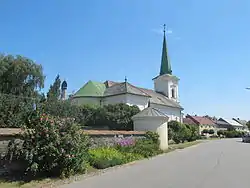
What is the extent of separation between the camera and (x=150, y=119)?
29156mm

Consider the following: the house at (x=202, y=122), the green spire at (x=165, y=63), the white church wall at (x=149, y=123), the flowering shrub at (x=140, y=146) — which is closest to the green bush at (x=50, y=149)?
the flowering shrub at (x=140, y=146)

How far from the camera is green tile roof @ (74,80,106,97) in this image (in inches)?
2470

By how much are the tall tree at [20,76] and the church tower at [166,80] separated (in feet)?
134

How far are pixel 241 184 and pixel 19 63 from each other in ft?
115

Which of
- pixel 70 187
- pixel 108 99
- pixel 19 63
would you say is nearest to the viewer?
pixel 70 187

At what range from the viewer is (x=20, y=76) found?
40562 mm

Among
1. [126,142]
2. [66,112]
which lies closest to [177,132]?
[66,112]

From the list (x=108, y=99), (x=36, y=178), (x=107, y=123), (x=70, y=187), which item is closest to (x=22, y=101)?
(x=36, y=178)

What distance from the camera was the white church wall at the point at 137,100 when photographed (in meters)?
→ 58.2

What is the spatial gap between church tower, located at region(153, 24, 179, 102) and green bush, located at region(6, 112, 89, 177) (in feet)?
216

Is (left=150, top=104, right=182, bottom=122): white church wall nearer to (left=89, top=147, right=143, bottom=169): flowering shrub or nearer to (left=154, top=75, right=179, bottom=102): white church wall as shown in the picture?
(left=154, top=75, right=179, bottom=102): white church wall

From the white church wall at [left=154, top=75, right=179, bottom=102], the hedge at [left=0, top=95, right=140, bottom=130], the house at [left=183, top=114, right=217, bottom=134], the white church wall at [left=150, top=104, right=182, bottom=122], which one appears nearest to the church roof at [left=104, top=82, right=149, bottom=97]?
the white church wall at [left=150, top=104, right=182, bottom=122]

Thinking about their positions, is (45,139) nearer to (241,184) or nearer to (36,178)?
(36,178)

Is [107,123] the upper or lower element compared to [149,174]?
upper
